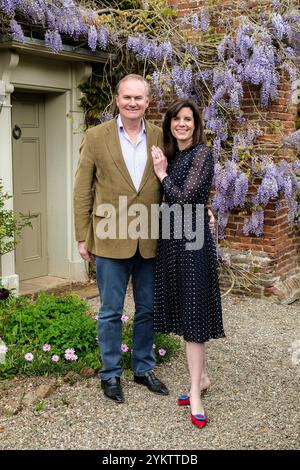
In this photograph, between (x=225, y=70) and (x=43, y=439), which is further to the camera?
(x=225, y=70)

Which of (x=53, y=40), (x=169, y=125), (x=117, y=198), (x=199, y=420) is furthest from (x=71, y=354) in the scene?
(x=53, y=40)

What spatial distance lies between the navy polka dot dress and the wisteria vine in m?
2.72

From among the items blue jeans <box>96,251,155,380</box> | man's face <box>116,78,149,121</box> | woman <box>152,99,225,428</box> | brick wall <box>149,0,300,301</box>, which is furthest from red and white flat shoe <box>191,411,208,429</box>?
brick wall <box>149,0,300,301</box>

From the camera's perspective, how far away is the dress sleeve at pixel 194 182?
3.31 m

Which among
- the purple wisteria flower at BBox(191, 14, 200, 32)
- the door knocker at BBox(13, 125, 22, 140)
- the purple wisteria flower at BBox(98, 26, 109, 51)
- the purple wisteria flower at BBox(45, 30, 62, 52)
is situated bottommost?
the door knocker at BBox(13, 125, 22, 140)

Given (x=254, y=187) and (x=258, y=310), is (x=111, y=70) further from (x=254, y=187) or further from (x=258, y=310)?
(x=258, y=310)

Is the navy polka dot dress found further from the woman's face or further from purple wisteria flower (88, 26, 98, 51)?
purple wisteria flower (88, 26, 98, 51)

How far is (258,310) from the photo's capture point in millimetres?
5922

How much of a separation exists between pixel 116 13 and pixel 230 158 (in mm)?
2001

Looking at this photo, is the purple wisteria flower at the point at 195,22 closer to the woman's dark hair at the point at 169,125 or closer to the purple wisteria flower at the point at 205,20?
the purple wisteria flower at the point at 205,20

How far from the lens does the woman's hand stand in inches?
135

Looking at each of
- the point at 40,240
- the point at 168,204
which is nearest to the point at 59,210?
the point at 40,240

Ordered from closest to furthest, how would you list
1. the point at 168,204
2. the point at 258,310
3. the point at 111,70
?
the point at 168,204 < the point at 258,310 < the point at 111,70

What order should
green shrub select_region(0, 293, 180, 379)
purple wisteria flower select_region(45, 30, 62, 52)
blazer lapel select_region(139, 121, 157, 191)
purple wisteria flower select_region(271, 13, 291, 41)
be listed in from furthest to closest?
purple wisteria flower select_region(271, 13, 291, 41) < purple wisteria flower select_region(45, 30, 62, 52) < green shrub select_region(0, 293, 180, 379) < blazer lapel select_region(139, 121, 157, 191)
